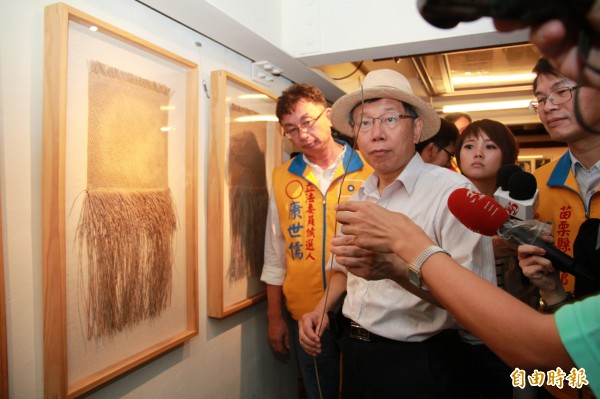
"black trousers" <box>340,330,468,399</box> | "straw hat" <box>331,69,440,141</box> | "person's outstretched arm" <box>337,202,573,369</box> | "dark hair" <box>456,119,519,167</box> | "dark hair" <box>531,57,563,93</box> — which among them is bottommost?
"black trousers" <box>340,330,468,399</box>

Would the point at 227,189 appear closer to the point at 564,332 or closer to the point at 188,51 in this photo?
the point at 188,51

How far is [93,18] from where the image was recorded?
1135 mm

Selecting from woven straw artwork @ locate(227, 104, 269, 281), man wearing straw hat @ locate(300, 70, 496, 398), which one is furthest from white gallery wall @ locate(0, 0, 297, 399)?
man wearing straw hat @ locate(300, 70, 496, 398)

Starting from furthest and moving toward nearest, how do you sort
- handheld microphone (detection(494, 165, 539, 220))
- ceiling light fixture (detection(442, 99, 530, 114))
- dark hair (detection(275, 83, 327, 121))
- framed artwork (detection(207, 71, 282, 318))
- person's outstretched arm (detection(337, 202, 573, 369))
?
ceiling light fixture (detection(442, 99, 530, 114)) → dark hair (detection(275, 83, 327, 121)) → framed artwork (detection(207, 71, 282, 318)) → handheld microphone (detection(494, 165, 539, 220)) → person's outstretched arm (detection(337, 202, 573, 369))

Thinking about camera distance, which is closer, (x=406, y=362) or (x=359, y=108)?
(x=406, y=362)

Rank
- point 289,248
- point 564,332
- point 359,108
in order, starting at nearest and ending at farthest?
point 564,332
point 359,108
point 289,248

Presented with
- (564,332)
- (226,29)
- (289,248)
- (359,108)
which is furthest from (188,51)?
(564,332)

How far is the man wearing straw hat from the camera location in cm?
116

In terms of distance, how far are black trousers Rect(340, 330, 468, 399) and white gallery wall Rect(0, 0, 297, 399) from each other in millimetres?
801

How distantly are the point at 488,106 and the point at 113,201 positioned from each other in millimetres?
4477

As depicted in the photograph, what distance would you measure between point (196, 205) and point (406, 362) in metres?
1.01

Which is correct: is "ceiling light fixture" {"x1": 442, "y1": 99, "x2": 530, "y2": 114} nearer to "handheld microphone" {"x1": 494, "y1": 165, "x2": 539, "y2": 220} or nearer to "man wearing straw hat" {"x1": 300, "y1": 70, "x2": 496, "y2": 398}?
"man wearing straw hat" {"x1": 300, "y1": 70, "x2": 496, "y2": 398}

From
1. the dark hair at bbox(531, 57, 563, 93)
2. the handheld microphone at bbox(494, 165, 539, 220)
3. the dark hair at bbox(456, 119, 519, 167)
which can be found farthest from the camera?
the dark hair at bbox(456, 119, 519, 167)

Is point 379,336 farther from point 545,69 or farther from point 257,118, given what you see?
point 257,118
